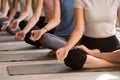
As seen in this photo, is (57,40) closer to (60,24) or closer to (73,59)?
(60,24)

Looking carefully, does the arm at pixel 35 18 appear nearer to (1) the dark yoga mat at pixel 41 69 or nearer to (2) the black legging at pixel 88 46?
(1) the dark yoga mat at pixel 41 69

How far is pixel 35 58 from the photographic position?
2.64 m

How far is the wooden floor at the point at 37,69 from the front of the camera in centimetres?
202

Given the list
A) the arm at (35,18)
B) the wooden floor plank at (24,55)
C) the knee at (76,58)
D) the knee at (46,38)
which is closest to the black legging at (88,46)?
the knee at (76,58)

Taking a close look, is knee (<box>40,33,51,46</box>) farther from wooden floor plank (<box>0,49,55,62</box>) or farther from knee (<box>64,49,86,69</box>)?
knee (<box>64,49,86,69</box>)

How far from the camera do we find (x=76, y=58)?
2.09 meters

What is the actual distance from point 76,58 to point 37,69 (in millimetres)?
330

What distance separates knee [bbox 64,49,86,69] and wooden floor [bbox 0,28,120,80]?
2.1 inches

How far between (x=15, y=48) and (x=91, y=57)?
46.8 inches

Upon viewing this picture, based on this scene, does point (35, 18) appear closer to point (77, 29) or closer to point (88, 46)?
point (88, 46)

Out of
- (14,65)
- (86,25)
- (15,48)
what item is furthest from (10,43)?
(86,25)

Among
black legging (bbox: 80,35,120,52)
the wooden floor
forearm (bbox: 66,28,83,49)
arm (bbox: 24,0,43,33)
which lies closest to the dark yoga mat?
the wooden floor

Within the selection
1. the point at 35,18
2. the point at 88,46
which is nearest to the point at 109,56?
the point at 88,46

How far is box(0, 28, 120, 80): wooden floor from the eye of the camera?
202 centimetres
